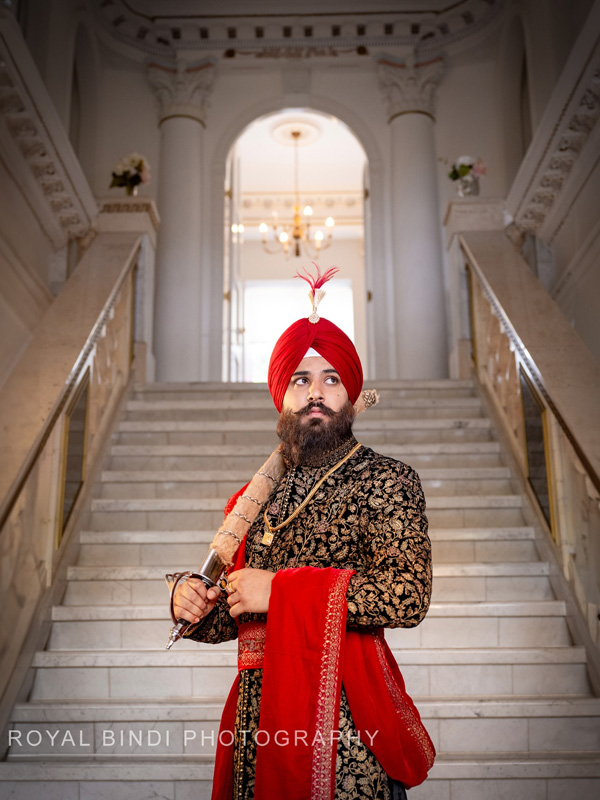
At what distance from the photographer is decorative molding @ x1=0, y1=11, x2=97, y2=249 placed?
5.35 m

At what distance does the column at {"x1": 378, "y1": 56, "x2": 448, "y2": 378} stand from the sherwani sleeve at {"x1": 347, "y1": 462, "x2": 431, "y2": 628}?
6.94 m

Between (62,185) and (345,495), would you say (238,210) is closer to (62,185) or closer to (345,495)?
(62,185)

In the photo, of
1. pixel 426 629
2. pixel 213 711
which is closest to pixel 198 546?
pixel 213 711

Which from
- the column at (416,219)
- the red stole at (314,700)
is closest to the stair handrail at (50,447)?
the red stole at (314,700)

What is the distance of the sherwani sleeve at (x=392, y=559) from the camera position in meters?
1.48

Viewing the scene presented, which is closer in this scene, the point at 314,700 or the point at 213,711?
the point at 314,700

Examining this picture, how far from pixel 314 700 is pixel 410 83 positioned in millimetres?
8884

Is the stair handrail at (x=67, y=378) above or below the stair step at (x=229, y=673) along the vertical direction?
above

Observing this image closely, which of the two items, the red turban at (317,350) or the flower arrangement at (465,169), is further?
the flower arrangement at (465,169)

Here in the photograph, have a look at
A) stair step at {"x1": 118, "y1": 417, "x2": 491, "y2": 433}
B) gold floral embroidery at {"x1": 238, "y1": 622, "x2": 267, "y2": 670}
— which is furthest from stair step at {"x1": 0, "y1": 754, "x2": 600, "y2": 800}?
stair step at {"x1": 118, "y1": 417, "x2": 491, "y2": 433}

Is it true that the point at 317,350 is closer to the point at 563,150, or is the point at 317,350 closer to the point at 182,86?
the point at 563,150

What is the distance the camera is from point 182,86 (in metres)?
9.27

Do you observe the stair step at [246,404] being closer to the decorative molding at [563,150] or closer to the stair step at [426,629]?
the decorative molding at [563,150]

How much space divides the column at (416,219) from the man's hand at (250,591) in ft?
23.1
